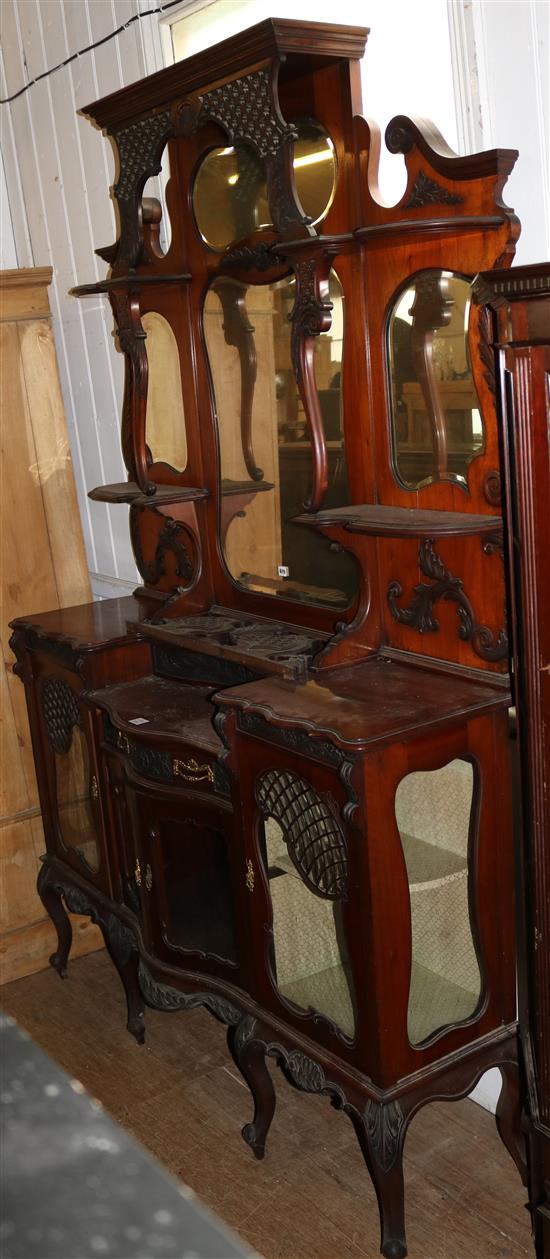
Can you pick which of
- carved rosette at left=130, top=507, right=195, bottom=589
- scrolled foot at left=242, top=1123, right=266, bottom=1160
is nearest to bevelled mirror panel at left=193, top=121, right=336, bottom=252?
carved rosette at left=130, top=507, right=195, bottom=589

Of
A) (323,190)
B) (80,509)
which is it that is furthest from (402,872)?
(80,509)

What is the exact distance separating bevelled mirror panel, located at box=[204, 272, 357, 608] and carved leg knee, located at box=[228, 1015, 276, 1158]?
0.98 metres

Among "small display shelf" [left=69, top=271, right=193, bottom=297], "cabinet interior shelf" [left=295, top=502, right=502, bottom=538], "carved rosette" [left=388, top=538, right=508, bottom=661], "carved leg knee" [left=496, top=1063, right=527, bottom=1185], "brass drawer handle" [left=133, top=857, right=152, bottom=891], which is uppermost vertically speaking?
"small display shelf" [left=69, top=271, right=193, bottom=297]

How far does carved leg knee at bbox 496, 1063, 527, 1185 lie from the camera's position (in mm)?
2426

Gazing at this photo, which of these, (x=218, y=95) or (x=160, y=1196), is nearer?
(x=160, y=1196)

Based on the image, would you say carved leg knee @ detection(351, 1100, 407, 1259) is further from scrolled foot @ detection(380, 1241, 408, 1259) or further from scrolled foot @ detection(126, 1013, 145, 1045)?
scrolled foot @ detection(126, 1013, 145, 1045)

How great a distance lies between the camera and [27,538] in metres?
3.51

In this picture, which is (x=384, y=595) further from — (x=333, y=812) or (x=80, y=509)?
(x=80, y=509)

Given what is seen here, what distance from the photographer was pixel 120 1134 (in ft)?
1.97

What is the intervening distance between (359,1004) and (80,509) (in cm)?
215

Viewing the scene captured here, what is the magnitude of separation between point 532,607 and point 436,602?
0.53 metres

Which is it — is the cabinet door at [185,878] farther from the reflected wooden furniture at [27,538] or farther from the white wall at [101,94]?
the white wall at [101,94]

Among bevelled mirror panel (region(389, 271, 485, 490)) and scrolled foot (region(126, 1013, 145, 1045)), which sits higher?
bevelled mirror panel (region(389, 271, 485, 490))

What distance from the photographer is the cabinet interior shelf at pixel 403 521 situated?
200 centimetres
